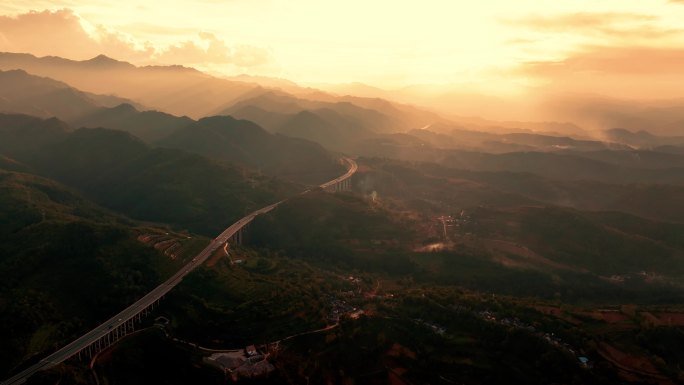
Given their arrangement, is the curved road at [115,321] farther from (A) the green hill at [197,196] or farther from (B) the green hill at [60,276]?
(A) the green hill at [197,196]

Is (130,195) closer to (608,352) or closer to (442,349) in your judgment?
(442,349)

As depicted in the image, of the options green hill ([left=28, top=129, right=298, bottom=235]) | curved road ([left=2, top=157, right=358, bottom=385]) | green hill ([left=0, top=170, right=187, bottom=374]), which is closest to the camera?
curved road ([left=2, top=157, right=358, bottom=385])

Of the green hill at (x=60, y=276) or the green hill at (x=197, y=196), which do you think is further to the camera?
the green hill at (x=197, y=196)

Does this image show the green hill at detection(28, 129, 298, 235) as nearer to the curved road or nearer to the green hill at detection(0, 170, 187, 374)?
the curved road

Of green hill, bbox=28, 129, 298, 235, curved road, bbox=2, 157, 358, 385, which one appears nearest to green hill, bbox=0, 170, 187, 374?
curved road, bbox=2, 157, 358, 385

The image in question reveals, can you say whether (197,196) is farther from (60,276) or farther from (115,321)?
(115,321)

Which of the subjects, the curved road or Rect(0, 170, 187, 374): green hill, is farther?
Rect(0, 170, 187, 374): green hill

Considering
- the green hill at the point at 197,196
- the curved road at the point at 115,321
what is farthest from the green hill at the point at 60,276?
the green hill at the point at 197,196

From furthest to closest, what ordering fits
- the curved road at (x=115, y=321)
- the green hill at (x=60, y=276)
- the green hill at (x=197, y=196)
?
the green hill at (x=197, y=196), the green hill at (x=60, y=276), the curved road at (x=115, y=321)

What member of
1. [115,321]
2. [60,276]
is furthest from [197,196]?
[115,321]

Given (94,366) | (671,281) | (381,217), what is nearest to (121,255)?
(94,366)

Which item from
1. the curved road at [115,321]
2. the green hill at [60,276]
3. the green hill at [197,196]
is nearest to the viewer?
the curved road at [115,321]
